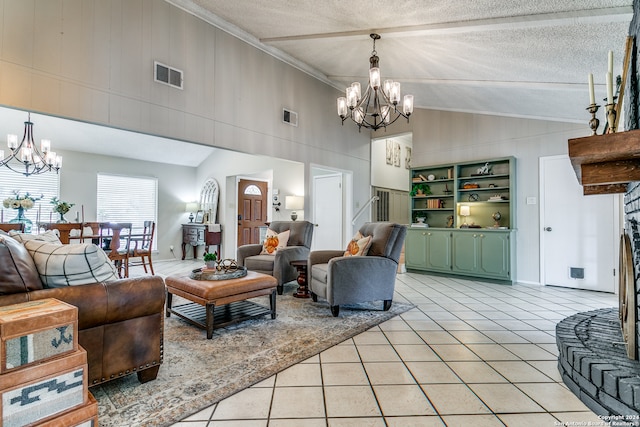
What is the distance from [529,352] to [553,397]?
2.14 ft

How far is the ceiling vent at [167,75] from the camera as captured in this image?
3.63m

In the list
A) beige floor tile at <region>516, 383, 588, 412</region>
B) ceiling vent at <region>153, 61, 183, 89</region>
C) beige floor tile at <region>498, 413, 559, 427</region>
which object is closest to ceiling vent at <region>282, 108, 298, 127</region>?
ceiling vent at <region>153, 61, 183, 89</region>

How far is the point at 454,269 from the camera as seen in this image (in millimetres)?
5305

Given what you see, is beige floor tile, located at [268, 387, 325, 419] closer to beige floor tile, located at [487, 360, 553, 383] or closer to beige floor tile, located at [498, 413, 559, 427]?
beige floor tile, located at [498, 413, 559, 427]

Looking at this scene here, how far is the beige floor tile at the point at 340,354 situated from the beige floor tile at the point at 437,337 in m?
0.64

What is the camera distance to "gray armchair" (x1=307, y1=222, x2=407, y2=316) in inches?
124

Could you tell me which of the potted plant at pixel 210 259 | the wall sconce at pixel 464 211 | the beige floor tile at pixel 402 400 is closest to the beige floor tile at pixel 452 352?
the beige floor tile at pixel 402 400

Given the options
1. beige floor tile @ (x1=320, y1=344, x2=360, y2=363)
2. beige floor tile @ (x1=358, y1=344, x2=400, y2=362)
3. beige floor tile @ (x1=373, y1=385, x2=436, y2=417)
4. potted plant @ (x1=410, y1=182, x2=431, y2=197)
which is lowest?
beige floor tile @ (x1=373, y1=385, x2=436, y2=417)

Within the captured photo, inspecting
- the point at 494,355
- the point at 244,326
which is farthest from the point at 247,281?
the point at 494,355

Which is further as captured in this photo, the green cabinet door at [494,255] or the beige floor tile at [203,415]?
the green cabinet door at [494,255]

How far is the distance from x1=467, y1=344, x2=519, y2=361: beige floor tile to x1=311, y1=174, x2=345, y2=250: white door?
414cm

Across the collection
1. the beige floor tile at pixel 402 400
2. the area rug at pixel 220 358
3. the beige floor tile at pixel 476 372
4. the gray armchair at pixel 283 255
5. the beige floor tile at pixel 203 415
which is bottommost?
the beige floor tile at pixel 402 400

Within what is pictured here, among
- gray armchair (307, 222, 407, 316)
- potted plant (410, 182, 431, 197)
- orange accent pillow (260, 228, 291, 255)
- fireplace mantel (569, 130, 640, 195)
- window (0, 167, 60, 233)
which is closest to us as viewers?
fireplace mantel (569, 130, 640, 195)

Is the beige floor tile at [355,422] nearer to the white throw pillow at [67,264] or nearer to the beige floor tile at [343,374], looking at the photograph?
the beige floor tile at [343,374]
